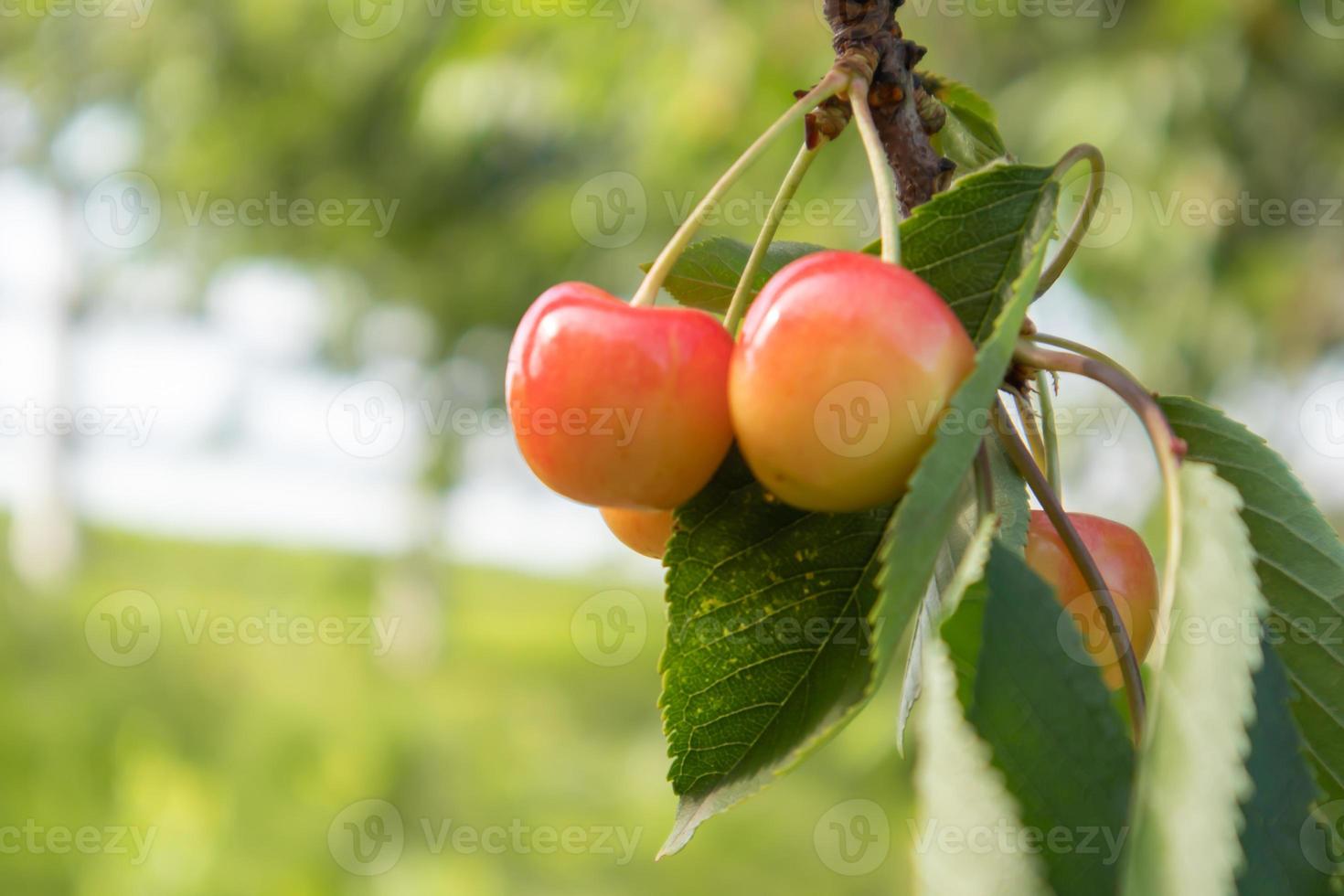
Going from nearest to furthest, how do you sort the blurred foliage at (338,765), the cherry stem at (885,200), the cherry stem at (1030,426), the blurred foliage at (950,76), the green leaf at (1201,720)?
the green leaf at (1201,720)
the cherry stem at (885,200)
the cherry stem at (1030,426)
the blurred foliage at (950,76)
the blurred foliage at (338,765)

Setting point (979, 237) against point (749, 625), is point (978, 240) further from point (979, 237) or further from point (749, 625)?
point (749, 625)

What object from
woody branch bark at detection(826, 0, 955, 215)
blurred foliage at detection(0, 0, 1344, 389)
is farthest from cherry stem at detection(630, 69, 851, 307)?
blurred foliage at detection(0, 0, 1344, 389)

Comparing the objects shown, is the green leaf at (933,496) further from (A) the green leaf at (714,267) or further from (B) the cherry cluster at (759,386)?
(A) the green leaf at (714,267)

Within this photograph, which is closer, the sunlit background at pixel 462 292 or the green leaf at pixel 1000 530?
the green leaf at pixel 1000 530

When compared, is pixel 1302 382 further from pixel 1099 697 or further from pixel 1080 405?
pixel 1099 697

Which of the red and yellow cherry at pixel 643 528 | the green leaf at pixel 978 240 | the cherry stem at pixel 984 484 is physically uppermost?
the green leaf at pixel 978 240

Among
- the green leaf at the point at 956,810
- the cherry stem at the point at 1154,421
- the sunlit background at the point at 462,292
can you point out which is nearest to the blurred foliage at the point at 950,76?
the sunlit background at the point at 462,292
